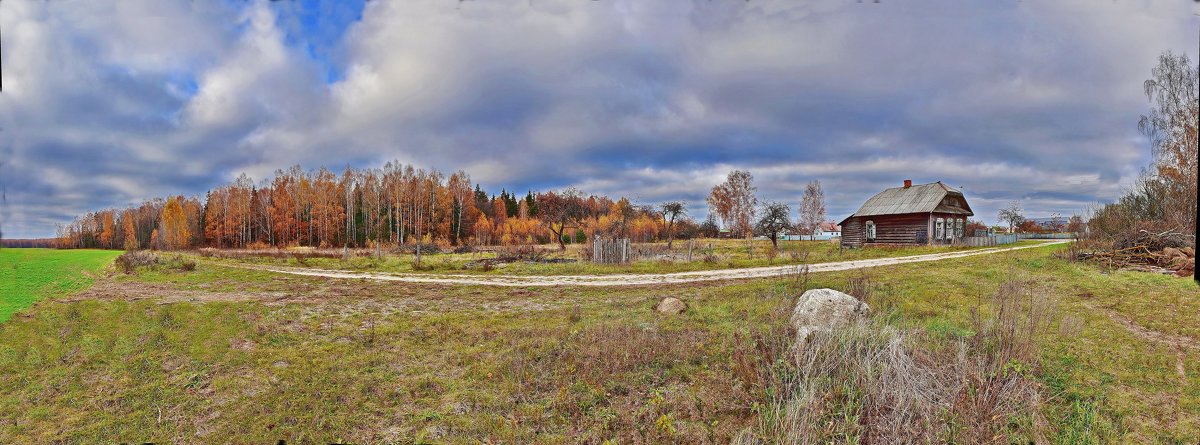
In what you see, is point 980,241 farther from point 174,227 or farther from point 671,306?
point 174,227

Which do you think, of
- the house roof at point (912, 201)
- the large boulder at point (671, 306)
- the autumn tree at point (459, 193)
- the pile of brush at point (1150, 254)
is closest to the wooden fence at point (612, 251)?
the large boulder at point (671, 306)

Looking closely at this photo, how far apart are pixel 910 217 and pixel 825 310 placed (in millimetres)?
34524

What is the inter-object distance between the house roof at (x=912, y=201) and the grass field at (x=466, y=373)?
27.0 meters

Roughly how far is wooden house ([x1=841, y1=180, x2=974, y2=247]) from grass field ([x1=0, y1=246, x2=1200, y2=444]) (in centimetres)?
2696

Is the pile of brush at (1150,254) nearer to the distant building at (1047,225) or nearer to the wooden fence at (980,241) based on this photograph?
the wooden fence at (980,241)

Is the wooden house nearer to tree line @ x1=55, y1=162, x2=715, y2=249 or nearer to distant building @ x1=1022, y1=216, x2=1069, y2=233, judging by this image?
tree line @ x1=55, y1=162, x2=715, y2=249

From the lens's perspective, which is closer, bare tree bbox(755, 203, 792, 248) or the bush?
the bush

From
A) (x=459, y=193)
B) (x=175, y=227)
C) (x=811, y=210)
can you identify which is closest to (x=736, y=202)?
(x=811, y=210)

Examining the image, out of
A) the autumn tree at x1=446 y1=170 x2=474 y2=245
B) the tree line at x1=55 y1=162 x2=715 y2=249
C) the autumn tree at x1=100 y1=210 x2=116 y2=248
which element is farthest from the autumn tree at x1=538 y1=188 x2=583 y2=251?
the autumn tree at x1=100 y1=210 x2=116 y2=248

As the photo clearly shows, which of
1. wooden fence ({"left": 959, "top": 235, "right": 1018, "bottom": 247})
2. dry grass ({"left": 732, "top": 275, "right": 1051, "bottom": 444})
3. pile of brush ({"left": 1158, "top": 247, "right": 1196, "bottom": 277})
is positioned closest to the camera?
dry grass ({"left": 732, "top": 275, "right": 1051, "bottom": 444})

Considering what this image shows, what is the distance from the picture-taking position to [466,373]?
6.13m

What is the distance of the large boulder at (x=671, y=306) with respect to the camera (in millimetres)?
10126

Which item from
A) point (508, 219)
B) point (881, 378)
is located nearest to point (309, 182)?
point (508, 219)

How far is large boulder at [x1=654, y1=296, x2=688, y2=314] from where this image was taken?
10.1 meters
